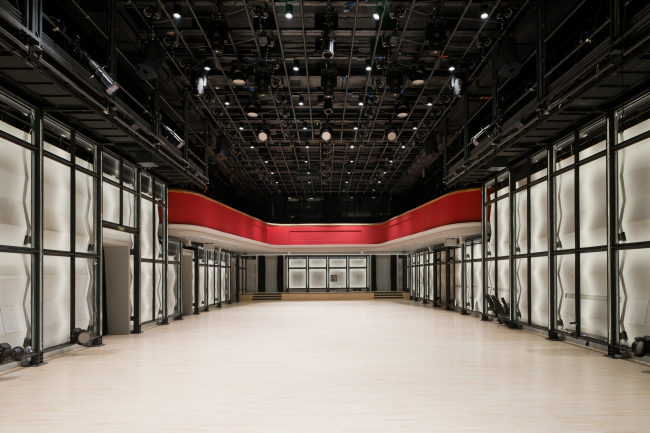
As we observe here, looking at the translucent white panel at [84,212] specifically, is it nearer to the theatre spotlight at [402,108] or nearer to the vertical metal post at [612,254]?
the theatre spotlight at [402,108]

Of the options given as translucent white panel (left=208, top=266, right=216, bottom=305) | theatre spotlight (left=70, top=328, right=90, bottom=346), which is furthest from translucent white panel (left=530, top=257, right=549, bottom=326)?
translucent white panel (left=208, top=266, right=216, bottom=305)

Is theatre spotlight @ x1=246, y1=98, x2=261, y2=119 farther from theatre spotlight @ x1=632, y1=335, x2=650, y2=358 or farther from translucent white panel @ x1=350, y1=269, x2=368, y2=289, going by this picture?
translucent white panel @ x1=350, y1=269, x2=368, y2=289

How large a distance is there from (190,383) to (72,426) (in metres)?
2.16

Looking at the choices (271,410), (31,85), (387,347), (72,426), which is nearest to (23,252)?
(31,85)

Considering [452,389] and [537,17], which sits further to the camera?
[537,17]

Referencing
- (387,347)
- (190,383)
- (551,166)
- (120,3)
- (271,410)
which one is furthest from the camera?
(551,166)

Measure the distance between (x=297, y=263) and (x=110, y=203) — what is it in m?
23.7

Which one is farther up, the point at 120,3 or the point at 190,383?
the point at 120,3

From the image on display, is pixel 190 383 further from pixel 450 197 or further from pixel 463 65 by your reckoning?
pixel 450 197

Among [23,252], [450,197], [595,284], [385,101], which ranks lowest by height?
[595,284]

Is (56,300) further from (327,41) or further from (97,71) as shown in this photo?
(327,41)

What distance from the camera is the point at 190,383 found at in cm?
744

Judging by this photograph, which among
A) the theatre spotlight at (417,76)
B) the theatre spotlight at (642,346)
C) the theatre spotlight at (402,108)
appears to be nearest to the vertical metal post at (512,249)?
the theatre spotlight at (402,108)

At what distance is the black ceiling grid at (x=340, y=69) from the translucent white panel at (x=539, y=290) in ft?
9.13
